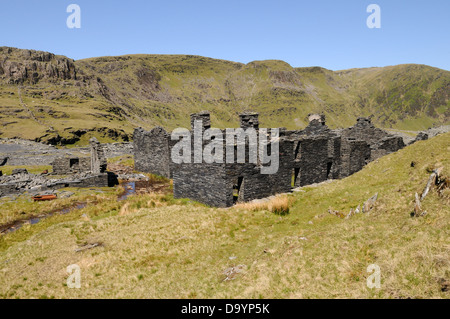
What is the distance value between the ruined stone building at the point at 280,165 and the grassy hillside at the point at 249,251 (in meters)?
2.24

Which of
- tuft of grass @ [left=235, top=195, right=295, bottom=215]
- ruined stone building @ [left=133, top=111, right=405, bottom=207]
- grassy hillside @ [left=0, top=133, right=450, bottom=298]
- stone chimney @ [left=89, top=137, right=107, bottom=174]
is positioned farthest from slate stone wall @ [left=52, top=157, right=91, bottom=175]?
tuft of grass @ [left=235, top=195, right=295, bottom=215]

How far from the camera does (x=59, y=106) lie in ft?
324

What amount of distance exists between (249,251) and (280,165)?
A: 11.0 metres

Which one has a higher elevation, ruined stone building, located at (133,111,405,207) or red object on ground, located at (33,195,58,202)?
ruined stone building, located at (133,111,405,207)

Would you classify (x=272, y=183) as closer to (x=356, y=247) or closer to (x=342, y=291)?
(x=356, y=247)

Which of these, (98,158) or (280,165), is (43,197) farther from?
(280,165)

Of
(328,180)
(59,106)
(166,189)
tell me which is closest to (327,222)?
(328,180)

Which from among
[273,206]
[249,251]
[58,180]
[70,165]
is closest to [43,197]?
[58,180]

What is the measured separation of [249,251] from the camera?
1256cm

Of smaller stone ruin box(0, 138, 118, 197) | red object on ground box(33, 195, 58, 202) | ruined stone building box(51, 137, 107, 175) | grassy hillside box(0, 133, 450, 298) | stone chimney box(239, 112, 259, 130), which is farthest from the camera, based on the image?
ruined stone building box(51, 137, 107, 175)

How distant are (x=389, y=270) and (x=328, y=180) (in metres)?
20.6

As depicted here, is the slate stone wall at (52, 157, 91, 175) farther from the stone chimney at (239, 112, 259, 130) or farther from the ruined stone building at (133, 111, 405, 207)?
the stone chimney at (239, 112, 259, 130)

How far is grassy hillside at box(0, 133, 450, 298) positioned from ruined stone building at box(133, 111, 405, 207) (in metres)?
2.24

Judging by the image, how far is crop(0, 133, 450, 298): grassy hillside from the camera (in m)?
7.93
